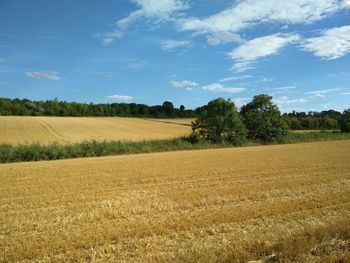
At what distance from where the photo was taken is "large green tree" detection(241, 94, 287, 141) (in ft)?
200

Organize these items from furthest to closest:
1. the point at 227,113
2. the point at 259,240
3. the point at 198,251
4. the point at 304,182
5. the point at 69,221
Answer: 1. the point at 227,113
2. the point at 304,182
3. the point at 69,221
4. the point at 259,240
5. the point at 198,251

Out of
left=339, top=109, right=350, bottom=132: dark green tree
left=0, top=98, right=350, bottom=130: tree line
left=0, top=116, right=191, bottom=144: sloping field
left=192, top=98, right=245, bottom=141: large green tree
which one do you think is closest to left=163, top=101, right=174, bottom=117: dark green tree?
left=0, top=98, right=350, bottom=130: tree line

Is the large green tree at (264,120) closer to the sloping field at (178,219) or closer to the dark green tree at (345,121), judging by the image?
the dark green tree at (345,121)

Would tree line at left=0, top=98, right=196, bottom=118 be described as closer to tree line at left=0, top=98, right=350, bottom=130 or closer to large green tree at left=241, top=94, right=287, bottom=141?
tree line at left=0, top=98, right=350, bottom=130

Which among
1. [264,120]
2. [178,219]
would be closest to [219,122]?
[264,120]

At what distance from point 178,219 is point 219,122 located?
155 feet

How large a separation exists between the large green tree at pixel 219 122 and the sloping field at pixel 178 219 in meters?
39.1

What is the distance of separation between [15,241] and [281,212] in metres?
6.82

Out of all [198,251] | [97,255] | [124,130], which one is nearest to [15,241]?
[97,255]

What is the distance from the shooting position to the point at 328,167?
21.2 metres

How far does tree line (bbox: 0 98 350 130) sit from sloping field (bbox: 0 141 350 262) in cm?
8553

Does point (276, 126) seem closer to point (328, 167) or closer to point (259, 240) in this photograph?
point (328, 167)

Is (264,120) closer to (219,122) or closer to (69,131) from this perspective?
(219,122)

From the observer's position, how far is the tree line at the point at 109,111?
10025 centimetres
